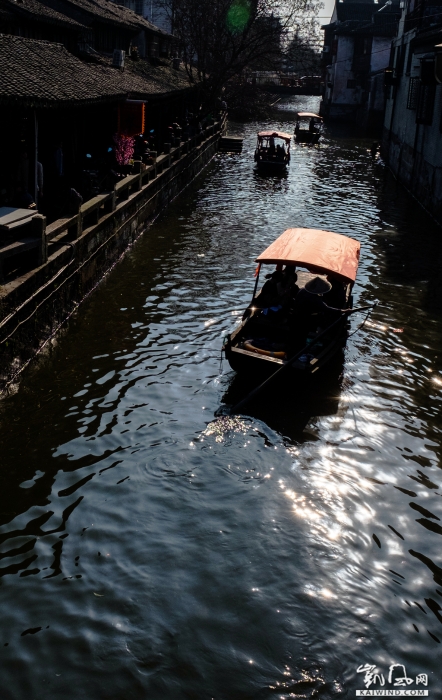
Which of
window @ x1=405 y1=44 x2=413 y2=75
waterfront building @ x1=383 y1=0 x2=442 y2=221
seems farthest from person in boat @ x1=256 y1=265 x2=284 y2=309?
window @ x1=405 y1=44 x2=413 y2=75

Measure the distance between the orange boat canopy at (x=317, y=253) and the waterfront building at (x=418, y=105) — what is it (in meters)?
8.73

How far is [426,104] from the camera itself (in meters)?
25.8

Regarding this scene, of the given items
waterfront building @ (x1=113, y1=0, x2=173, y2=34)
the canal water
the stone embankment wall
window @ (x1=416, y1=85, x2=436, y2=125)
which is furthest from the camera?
waterfront building @ (x1=113, y1=0, x2=173, y2=34)

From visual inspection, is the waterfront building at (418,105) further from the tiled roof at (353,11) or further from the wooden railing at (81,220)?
the tiled roof at (353,11)

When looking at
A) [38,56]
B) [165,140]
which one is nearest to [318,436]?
[38,56]

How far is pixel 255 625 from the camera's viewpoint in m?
6.71

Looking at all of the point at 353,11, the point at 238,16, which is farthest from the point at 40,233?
the point at 353,11

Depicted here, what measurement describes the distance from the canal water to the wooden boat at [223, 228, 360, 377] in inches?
27.2

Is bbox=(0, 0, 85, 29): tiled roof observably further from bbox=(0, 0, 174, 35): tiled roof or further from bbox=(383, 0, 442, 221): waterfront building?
bbox=(383, 0, 442, 221): waterfront building

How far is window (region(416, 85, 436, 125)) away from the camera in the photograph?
2500 cm

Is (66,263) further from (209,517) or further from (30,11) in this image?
(30,11)

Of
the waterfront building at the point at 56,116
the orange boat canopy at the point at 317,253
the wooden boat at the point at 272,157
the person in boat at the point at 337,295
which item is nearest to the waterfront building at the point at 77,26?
the waterfront building at the point at 56,116

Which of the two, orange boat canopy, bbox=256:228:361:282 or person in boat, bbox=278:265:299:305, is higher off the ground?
orange boat canopy, bbox=256:228:361:282

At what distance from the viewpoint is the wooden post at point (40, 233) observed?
1187cm
